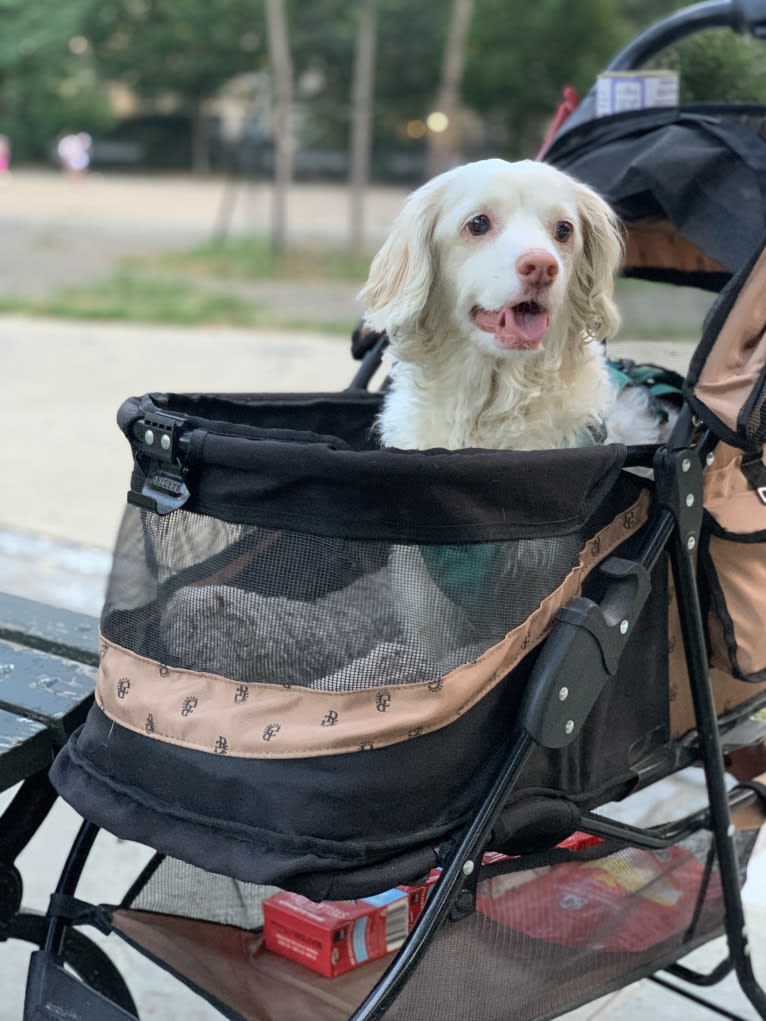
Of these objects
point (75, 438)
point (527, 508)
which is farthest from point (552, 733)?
point (75, 438)

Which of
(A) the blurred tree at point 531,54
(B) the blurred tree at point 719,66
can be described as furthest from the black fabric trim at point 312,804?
(A) the blurred tree at point 531,54

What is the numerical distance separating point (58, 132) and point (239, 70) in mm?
4968

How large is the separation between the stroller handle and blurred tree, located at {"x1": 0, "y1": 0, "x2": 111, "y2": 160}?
100 feet

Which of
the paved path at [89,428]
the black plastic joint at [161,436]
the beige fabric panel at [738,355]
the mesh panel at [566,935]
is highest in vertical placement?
the beige fabric panel at [738,355]

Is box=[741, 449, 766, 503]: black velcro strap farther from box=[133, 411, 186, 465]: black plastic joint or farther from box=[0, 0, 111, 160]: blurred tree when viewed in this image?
box=[0, 0, 111, 160]: blurred tree

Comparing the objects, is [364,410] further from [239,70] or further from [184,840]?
[239,70]

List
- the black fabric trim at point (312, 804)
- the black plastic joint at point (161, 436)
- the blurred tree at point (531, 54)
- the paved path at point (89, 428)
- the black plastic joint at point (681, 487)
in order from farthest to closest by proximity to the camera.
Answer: the blurred tree at point (531, 54) → the paved path at point (89, 428) → the black plastic joint at point (681, 487) → the black plastic joint at point (161, 436) → the black fabric trim at point (312, 804)

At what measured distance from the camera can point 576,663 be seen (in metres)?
1.74

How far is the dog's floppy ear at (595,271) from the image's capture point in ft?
7.47

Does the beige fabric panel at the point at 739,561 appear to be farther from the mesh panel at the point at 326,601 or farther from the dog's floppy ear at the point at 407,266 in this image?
the dog's floppy ear at the point at 407,266

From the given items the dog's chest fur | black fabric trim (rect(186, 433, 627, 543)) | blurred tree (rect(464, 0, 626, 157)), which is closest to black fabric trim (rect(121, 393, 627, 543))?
black fabric trim (rect(186, 433, 627, 543))

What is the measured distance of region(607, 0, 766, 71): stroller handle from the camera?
8.21 feet

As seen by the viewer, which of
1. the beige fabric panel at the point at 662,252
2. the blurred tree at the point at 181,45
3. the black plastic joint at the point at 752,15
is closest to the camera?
the black plastic joint at the point at 752,15

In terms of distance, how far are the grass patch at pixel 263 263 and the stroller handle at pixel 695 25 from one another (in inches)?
391
